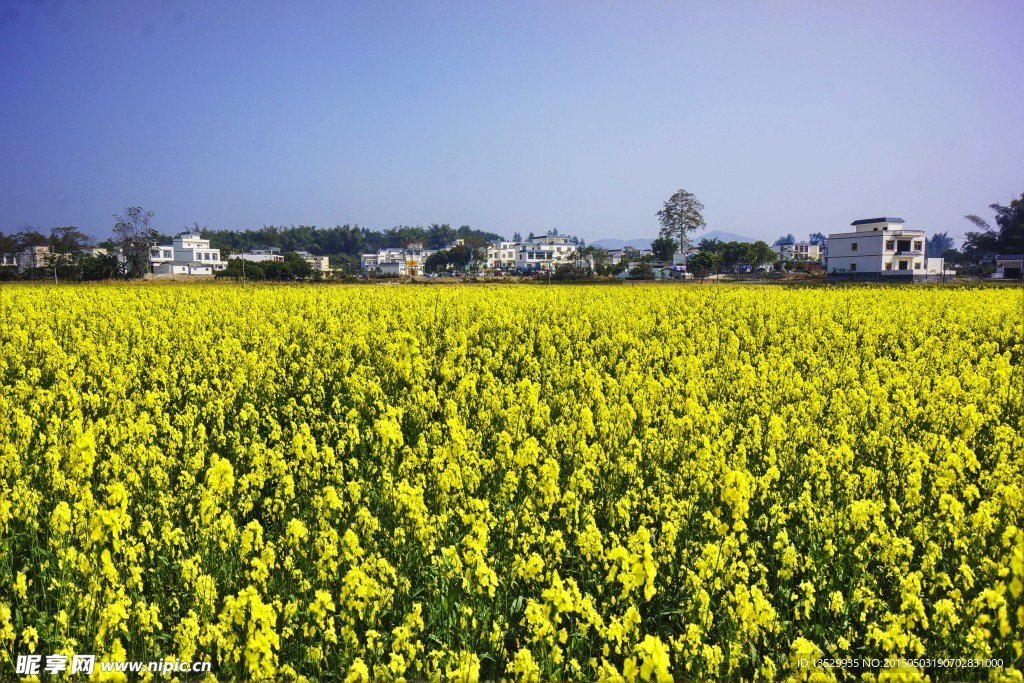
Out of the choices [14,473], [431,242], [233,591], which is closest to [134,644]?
[233,591]

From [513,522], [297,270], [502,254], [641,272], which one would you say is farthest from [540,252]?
[513,522]

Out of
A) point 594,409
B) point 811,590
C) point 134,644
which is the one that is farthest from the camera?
point 594,409

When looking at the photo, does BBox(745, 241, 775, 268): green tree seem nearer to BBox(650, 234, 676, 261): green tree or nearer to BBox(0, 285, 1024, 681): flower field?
BBox(650, 234, 676, 261): green tree

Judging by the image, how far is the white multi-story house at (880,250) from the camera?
61781 millimetres

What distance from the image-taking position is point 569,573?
461 cm

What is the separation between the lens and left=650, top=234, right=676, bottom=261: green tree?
83.8m

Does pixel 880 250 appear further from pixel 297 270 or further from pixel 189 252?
pixel 189 252

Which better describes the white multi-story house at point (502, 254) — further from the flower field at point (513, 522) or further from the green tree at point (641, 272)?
the flower field at point (513, 522)

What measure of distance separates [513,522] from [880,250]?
6758 cm

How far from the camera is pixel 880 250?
6169cm

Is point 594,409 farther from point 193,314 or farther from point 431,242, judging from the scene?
point 431,242

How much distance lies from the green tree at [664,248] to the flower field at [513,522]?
75468mm

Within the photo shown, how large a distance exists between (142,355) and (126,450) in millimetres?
5466

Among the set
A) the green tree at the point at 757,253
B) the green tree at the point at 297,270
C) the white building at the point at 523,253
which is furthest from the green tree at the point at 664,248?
the green tree at the point at 297,270
